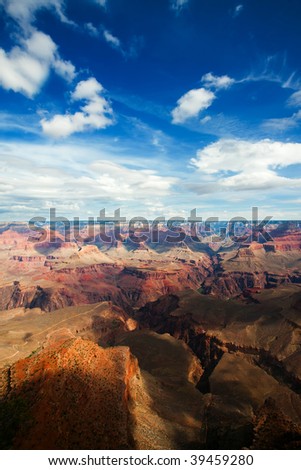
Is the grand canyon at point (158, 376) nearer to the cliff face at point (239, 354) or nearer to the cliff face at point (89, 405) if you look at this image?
the cliff face at point (89, 405)

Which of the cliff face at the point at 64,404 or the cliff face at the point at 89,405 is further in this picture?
the cliff face at the point at 89,405

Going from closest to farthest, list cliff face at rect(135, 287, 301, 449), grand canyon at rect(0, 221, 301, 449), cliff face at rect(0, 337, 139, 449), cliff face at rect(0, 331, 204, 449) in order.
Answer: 1. cliff face at rect(0, 337, 139, 449)
2. cliff face at rect(0, 331, 204, 449)
3. grand canyon at rect(0, 221, 301, 449)
4. cliff face at rect(135, 287, 301, 449)

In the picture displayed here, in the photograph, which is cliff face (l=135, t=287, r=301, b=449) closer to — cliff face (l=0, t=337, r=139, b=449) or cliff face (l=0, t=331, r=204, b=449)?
cliff face (l=0, t=331, r=204, b=449)

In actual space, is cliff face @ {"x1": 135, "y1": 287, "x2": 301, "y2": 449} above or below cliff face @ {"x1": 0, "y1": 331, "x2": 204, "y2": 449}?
below

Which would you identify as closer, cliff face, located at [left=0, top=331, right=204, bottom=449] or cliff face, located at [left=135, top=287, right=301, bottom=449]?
cliff face, located at [left=0, top=331, right=204, bottom=449]

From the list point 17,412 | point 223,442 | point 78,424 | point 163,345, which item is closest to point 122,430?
point 78,424

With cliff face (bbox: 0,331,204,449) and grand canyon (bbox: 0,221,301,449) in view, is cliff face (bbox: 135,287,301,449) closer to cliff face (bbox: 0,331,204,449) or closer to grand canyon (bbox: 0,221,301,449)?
grand canyon (bbox: 0,221,301,449)

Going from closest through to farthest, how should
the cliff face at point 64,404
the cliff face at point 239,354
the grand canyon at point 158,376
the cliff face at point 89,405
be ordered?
the cliff face at point 64,404
the cliff face at point 89,405
the grand canyon at point 158,376
the cliff face at point 239,354

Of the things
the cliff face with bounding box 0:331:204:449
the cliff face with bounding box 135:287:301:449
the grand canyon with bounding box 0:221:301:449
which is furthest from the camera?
the cliff face with bounding box 135:287:301:449

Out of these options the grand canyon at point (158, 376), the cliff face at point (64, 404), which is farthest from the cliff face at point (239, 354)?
the cliff face at point (64, 404)

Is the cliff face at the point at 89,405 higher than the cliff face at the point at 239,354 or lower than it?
higher

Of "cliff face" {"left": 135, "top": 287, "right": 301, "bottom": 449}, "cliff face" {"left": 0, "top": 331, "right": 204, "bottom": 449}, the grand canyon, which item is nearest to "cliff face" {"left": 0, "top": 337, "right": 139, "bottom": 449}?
"cliff face" {"left": 0, "top": 331, "right": 204, "bottom": 449}

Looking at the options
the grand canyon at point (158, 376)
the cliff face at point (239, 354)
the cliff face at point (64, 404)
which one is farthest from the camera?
the cliff face at point (239, 354)
